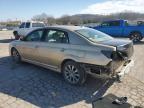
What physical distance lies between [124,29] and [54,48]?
475 inches

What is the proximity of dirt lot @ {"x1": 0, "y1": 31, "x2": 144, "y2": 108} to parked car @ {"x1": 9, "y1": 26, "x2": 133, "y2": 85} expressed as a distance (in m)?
0.40

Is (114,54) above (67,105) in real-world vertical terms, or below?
above

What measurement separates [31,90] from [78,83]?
51.4 inches

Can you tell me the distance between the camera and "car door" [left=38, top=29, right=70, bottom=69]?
629 cm

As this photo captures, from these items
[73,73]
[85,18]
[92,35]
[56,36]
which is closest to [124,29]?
[92,35]

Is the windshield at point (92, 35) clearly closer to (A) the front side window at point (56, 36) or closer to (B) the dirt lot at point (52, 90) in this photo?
(A) the front side window at point (56, 36)

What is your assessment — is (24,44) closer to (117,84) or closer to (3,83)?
(3,83)

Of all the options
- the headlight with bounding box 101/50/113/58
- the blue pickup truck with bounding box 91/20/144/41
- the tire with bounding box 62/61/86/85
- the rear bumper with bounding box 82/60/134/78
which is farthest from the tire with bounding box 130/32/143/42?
the headlight with bounding box 101/50/113/58

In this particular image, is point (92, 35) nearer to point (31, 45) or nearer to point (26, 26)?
point (31, 45)

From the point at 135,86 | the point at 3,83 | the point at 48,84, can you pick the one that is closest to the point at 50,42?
the point at 48,84

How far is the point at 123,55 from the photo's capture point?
560cm

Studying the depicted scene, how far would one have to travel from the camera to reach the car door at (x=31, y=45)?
730 cm

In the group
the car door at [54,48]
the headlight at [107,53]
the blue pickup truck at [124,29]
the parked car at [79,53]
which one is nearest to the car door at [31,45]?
the parked car at [79,53]

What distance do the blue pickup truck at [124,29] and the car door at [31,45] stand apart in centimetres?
1109
